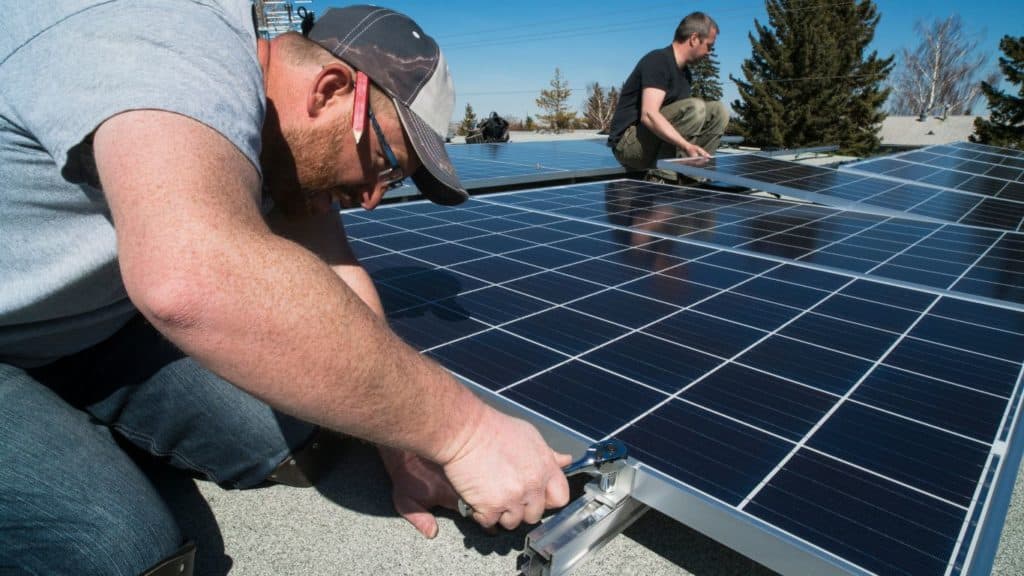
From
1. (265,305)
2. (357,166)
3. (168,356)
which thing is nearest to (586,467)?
(265,305)

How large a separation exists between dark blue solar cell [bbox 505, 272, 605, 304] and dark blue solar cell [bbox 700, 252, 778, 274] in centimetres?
83

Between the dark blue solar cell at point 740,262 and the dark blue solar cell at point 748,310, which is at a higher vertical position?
the dark blue solar cell at point 740,262

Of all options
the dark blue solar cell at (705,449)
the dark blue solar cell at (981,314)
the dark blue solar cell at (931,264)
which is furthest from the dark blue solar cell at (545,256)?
the dark blue solar cell at (931,264)

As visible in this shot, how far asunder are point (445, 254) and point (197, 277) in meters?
2.56

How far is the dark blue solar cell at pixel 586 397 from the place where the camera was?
1781mm

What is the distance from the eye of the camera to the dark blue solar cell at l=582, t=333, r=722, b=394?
203 cm

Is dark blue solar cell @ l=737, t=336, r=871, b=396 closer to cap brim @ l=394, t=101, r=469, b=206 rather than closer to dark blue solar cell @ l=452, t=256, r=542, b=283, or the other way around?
cap brim @ l=394, t=101, r=469, b=206

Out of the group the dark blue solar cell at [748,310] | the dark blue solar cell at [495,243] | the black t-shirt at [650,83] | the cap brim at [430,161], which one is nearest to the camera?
the cap brim at [430,161]

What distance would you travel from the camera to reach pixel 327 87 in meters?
1.48

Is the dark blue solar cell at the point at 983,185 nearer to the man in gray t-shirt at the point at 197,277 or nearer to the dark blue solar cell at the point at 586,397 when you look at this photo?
the dark blue solar cell at the point at 586,397

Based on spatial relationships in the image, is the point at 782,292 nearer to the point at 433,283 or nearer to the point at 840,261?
the point at 840,261

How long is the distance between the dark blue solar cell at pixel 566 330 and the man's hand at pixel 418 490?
24.3 inches

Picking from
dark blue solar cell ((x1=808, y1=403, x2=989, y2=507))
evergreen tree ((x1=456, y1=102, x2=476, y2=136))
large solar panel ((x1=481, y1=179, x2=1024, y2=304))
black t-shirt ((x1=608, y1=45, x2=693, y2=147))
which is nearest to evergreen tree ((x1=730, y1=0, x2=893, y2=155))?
evergreen tree ((x1=456, y1=102, x2=476, y2=136))

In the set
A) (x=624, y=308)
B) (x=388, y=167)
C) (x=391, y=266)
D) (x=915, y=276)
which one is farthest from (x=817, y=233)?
(x=388, y=167)
